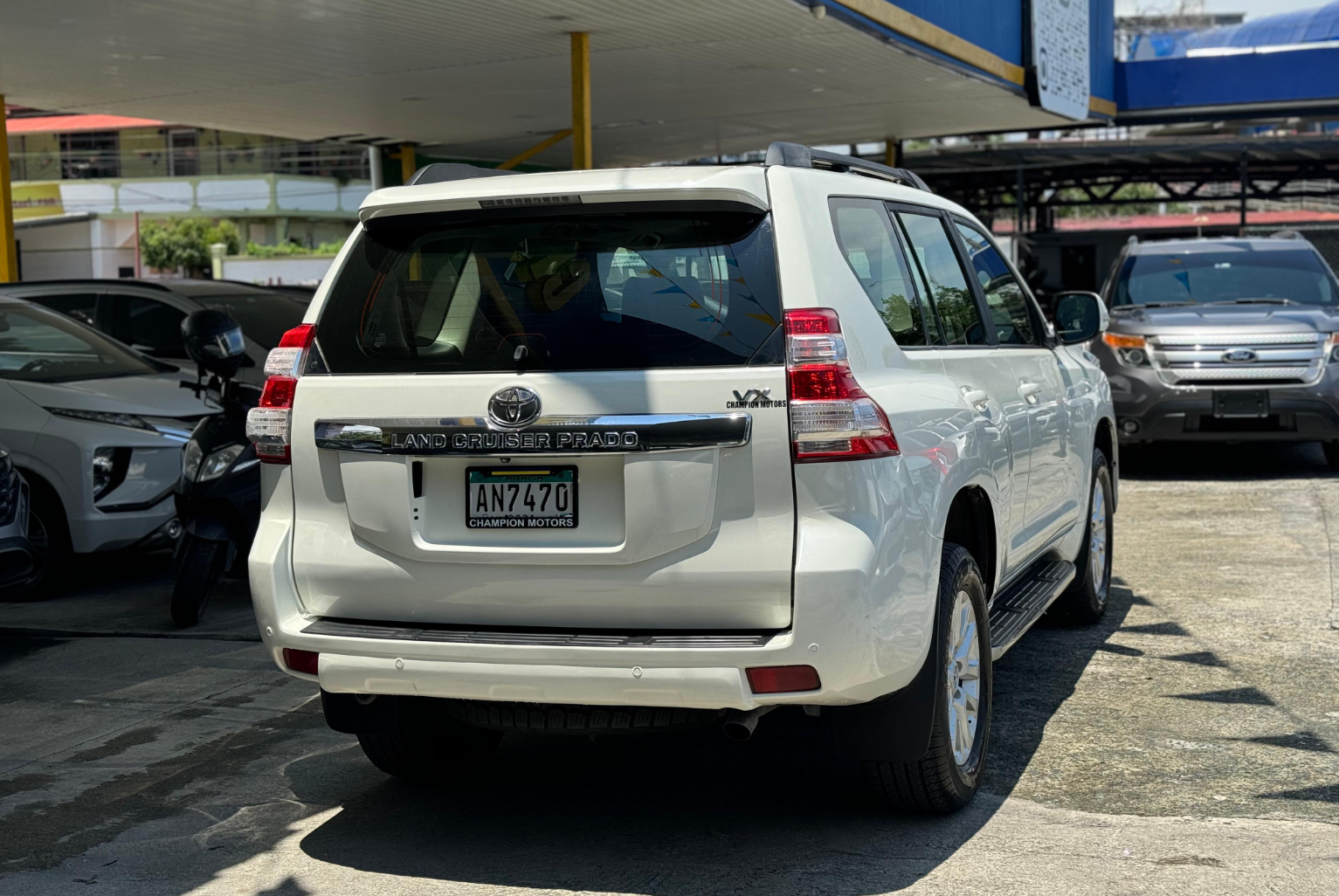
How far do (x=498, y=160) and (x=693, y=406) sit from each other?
1742 centimetres

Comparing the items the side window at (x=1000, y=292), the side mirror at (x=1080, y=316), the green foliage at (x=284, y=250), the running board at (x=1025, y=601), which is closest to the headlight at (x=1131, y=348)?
the side mirror at (x=1080, y=316)

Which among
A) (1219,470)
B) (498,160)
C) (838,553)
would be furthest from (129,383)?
(498,160)

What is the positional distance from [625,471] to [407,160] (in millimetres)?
15688

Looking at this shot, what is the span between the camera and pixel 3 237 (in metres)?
12.6

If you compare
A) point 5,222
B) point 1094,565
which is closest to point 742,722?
point 1094,565

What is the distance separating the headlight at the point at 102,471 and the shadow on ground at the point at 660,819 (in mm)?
3634

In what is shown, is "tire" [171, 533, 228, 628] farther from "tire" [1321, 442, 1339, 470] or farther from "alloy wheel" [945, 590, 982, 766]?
"tire" [1321, 442, 1339, 470]

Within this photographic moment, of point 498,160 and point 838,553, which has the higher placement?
point 498,160

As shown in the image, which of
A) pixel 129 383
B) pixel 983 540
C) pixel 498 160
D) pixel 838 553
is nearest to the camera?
pixel 838 553

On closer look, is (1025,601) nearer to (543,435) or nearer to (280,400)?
(543,435)

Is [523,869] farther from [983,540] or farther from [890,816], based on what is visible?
[983,540]

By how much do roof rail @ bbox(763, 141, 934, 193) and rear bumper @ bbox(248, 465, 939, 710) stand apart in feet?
3.46

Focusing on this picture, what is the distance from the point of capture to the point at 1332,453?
11906 mm

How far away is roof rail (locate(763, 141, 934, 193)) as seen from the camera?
4090 millimetres
